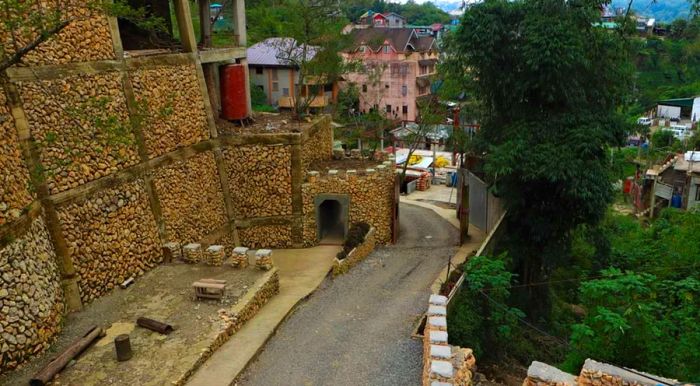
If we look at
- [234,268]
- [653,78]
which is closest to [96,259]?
[234,268]

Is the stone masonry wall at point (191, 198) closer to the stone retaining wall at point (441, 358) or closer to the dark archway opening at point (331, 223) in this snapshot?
the dark archway opening at point (331, 223)

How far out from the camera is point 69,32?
14172 mm

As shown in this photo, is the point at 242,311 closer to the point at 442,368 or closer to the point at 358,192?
the point at 442,368

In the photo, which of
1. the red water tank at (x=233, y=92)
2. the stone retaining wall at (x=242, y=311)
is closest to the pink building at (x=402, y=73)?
the red water tank at (x=233, y=92)

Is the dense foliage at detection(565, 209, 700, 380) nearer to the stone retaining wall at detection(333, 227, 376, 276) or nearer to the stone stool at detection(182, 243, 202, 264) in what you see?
the stone retaining wall at detection(333, 227, 376, 276)

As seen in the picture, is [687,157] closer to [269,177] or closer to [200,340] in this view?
[269,177]

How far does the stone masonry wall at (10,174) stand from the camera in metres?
11.5

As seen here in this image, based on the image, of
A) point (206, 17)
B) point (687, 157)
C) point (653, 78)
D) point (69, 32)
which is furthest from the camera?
point (653, 78)

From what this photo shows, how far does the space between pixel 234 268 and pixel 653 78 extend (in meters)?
66.0

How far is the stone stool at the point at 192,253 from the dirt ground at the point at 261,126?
5.50 metres

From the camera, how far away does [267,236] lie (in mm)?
21422

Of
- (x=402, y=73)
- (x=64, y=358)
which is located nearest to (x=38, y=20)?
(x=64, y=358)

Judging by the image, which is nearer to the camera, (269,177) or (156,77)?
(156,77)

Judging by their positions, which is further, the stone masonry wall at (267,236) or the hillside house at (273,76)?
the hillside house at (273,76)
